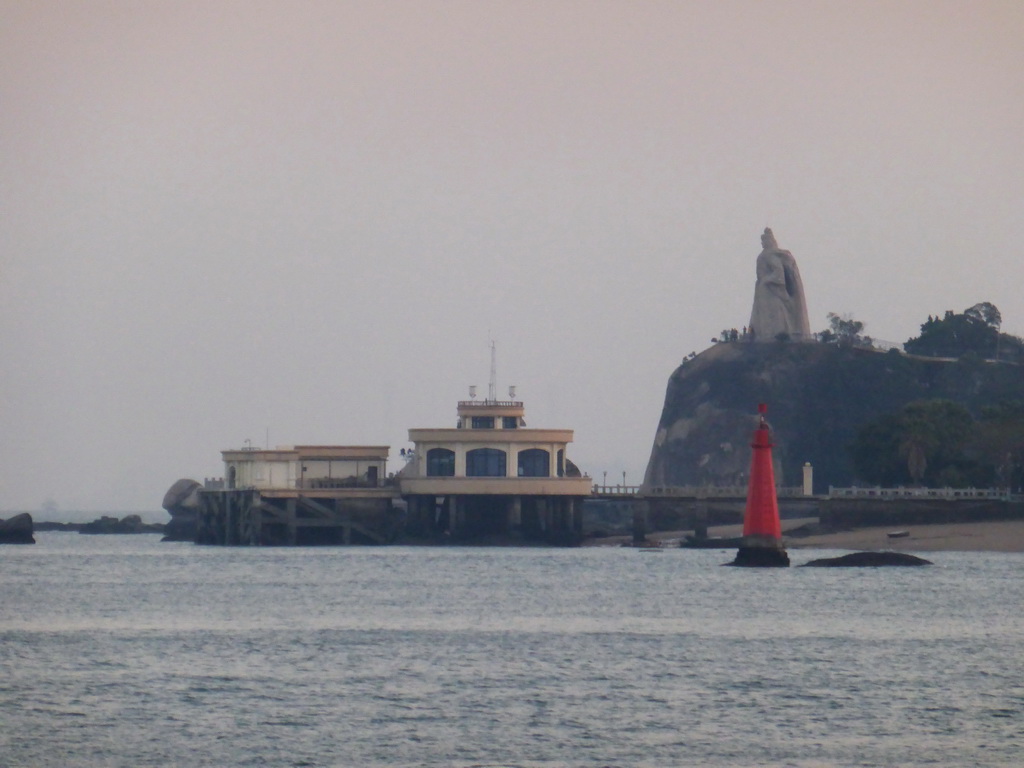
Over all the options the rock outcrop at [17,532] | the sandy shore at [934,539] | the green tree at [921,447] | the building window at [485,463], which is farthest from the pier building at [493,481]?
the rock outcrop at [17,532]

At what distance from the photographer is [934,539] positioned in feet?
348

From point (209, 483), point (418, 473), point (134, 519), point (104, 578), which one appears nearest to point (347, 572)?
point (104, 578)

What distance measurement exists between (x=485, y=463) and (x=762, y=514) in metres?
39.7

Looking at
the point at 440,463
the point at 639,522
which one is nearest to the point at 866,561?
the point at 639,522

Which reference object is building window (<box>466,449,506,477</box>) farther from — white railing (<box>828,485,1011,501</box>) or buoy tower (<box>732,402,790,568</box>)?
buoy tower (<box>732,402,790,568</box>)

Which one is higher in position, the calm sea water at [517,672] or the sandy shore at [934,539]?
the sandy shore at [934,539]

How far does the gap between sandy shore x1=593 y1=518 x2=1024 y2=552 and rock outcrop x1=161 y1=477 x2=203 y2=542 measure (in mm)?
52294

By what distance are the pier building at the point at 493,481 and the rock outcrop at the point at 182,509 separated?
3121 centimetres

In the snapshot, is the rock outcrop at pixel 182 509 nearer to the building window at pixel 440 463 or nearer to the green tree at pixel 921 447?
the building window at pixel 440 463

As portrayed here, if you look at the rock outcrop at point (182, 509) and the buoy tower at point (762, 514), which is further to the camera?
the rock outcrop at point (182, 509)

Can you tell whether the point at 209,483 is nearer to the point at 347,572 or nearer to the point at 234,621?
the point at 347,572

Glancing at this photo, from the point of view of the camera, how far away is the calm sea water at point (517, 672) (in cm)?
3512

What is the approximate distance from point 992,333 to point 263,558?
11897 cm

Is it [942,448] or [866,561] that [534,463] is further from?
[866,561]
